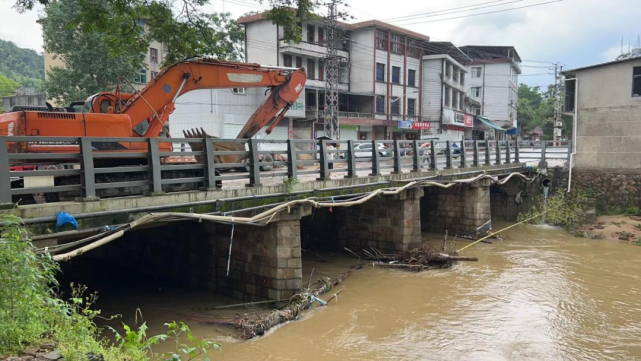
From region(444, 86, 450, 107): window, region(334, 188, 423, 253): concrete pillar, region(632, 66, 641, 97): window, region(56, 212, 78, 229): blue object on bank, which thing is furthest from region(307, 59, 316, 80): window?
region(56, 212, 78, 229): blue object on bank

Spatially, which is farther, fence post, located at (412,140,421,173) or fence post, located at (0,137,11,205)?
fence post, located at (412,140,421,173)

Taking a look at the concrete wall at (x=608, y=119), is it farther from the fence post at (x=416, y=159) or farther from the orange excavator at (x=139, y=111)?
the orange excavator at (x=139, y=111)

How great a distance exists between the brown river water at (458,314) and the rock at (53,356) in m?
3.57

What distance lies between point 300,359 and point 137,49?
7.44m

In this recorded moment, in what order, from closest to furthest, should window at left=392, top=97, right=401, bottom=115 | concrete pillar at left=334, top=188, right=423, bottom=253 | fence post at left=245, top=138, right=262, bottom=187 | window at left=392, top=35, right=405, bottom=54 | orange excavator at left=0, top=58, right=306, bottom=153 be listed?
orange excavator at left=0, top=58, right=306, bottom=153
fence post at left=245, top=138, right=262, bottom=187
concrete pillar at left=334, top=188, right=423, bottom=253
window at left=392, top=35, right=405, bottom=54
window at left=392, top=97, right=401, bottom=115

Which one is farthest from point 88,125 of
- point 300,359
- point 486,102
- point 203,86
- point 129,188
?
point 486,102

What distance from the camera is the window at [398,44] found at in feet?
128

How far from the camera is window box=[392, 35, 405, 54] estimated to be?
39.1m

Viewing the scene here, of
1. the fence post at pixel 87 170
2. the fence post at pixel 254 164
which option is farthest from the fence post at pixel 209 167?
the fence post at pixel 87 170

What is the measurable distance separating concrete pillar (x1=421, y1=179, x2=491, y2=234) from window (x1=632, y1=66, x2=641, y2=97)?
24.8ft

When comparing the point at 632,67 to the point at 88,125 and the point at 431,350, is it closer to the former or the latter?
the point at 431,350

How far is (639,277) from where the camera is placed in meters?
12.5

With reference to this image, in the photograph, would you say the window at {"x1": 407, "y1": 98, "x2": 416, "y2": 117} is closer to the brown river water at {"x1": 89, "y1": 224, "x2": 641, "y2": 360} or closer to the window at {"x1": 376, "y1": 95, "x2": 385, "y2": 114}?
the window at {"x1": 376, "y1": 95, "x2": 385, "y2": 114}

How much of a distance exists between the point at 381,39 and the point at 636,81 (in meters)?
21.9
